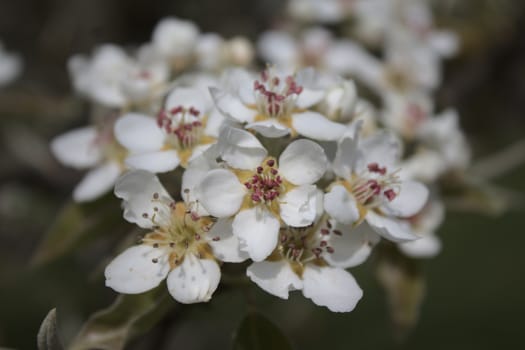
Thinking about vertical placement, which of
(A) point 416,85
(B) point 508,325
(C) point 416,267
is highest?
(A) point 416,85

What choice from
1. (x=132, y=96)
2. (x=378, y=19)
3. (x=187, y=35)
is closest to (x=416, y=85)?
(x=378, y=19)

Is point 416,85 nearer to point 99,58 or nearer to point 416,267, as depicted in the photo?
point 416,267

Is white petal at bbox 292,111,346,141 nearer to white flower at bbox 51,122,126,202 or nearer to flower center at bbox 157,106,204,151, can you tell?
flower center at bbox 157,106,204,151

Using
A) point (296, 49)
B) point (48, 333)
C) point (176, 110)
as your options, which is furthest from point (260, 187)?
point (296, 49)

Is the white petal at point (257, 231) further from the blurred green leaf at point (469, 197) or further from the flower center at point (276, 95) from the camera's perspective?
the blurred green leaf at point (469, 197)

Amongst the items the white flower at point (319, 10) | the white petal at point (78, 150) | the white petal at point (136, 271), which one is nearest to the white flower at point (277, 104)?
the white petal at point (136, 271)

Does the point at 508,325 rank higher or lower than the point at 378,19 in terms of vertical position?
lower
